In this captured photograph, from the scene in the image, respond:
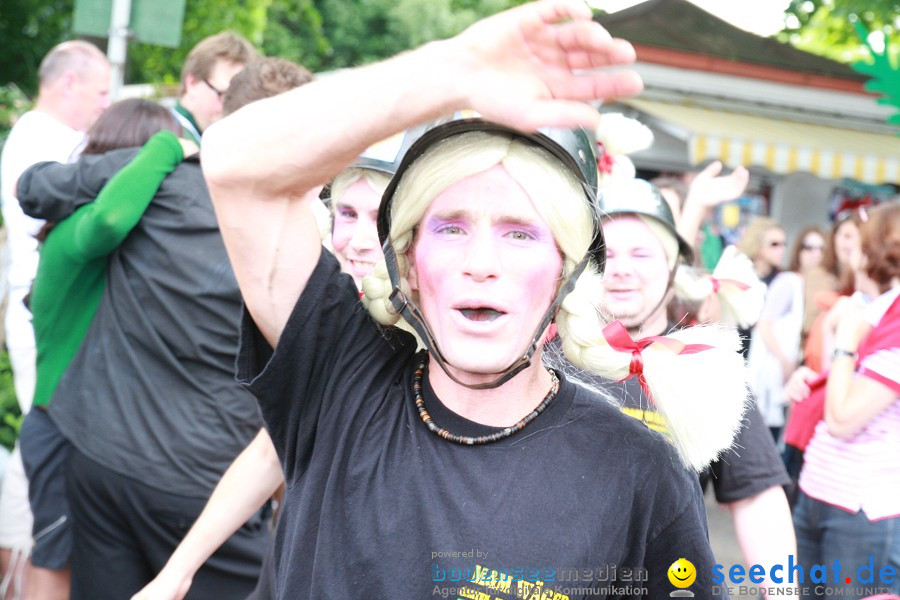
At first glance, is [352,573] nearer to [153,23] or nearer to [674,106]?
[153,23]

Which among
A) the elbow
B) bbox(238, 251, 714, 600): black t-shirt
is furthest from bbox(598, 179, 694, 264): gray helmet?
bbox(238, 251, 714, 600): black t-shirt

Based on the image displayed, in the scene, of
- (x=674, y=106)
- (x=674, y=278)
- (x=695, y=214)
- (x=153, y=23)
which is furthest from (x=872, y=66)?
(x=674, y=106)

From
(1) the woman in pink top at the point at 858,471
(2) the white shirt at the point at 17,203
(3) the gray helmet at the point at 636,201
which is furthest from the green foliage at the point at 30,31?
(1) the woman in pink top at the point at 858,471

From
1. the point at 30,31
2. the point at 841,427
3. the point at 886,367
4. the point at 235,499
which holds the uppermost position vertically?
the point at 235,499

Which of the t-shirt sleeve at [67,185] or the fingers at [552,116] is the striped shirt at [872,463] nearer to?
the fingers at [552,116]

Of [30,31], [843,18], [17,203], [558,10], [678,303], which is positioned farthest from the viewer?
[30,31]

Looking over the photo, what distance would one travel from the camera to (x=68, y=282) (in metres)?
3.71

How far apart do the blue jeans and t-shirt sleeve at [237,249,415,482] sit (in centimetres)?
262

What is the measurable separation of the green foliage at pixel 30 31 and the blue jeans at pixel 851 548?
44.5 feet

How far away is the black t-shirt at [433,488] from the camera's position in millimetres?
1884

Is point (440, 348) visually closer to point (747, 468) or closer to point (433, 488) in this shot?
point (433, 488)

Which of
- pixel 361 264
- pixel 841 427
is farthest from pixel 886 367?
pixel 361 264

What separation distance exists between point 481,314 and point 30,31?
1528 centimetres

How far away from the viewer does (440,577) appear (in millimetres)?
1869
